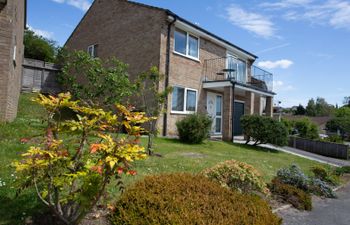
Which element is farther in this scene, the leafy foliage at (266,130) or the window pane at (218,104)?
the window pane at (218,104)

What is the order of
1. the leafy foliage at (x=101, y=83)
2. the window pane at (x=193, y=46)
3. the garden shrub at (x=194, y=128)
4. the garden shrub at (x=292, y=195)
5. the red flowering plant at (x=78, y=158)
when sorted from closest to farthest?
the red flowering plant at (x=78, y=158) → the garden shrub at (x=292, y=195) → the leafy foliage at (x=101, y=83) → the garden shrub at (x=194, y=128) → the window pane at (x=193, y=46)

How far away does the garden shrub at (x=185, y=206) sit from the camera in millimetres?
3814

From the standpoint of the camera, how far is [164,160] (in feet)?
29.1

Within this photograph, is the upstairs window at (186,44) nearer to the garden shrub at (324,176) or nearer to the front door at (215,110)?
the front door at (215,110)

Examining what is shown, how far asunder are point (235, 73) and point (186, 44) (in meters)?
5.97

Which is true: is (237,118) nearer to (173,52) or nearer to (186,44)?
(186,44)

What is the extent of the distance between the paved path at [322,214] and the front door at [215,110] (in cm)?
1203

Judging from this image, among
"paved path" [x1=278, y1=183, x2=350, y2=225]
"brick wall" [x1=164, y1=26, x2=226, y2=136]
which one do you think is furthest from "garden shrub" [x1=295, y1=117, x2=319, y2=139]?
"paved path" [x1=278, y1=183, x2=350, y2=225]

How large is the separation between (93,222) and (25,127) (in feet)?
24.1

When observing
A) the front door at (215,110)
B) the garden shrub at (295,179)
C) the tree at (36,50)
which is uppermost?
the tree at (36,50)

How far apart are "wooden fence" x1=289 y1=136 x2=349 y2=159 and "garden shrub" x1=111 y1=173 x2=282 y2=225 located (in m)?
19.1

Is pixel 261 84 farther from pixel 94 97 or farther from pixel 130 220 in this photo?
pixel 130 220

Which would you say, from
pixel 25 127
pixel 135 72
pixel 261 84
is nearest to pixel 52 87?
pixel 135 72

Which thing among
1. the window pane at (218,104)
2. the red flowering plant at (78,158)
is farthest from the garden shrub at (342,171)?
the red flowering plant at (78,158)
